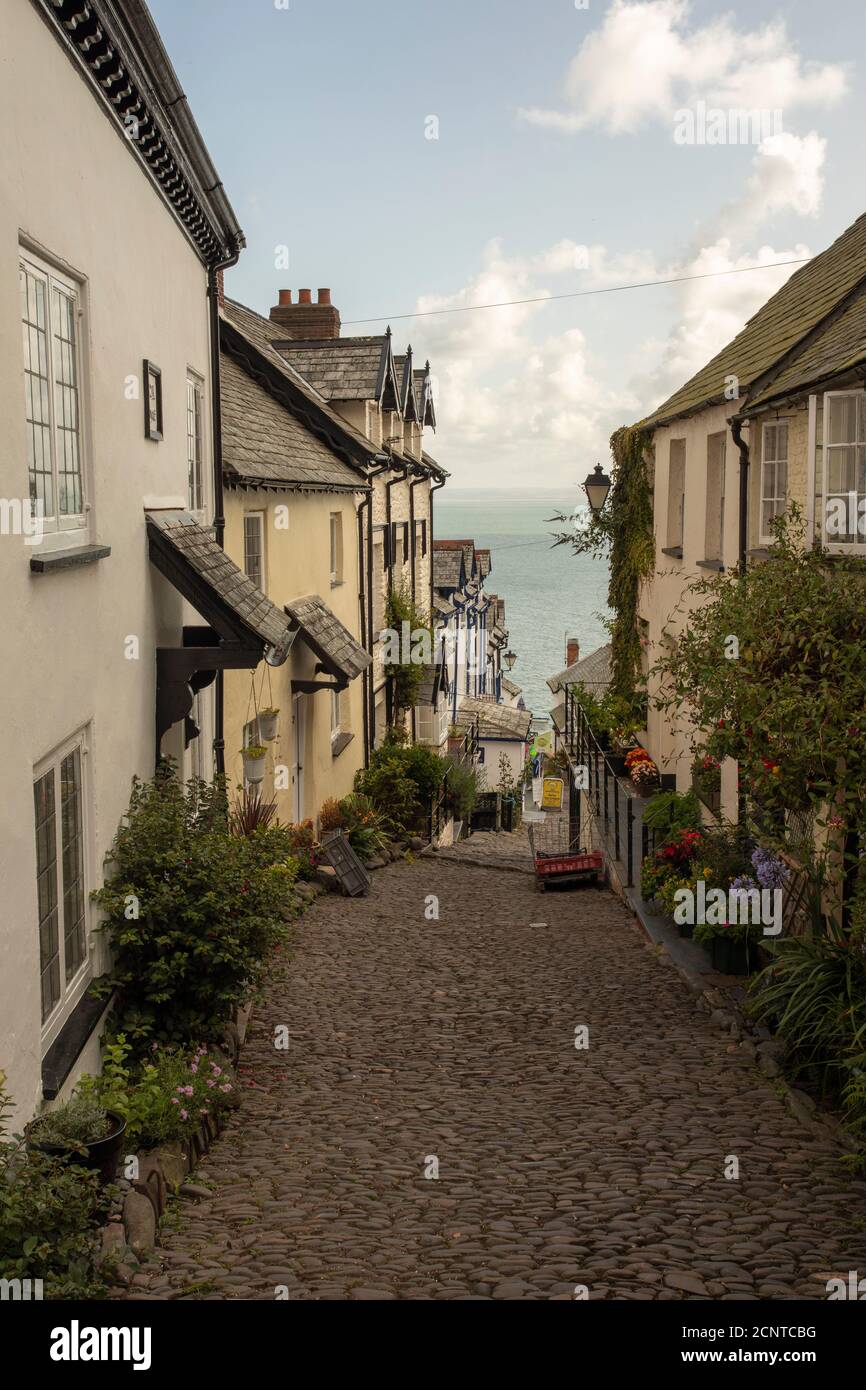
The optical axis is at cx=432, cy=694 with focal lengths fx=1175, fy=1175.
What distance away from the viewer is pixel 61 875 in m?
6.39

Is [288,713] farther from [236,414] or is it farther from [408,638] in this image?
[408,638]

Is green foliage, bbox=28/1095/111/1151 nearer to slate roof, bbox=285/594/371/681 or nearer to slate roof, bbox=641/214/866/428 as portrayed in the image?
slate roof, bbox=641/214/866/428

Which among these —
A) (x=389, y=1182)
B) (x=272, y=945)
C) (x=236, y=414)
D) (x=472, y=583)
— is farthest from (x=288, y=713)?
(x=472, y=583)

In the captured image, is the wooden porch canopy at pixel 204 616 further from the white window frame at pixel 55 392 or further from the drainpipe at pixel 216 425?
the drainpipe at pixel 216 425

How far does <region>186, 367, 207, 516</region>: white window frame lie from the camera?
10.8 metres

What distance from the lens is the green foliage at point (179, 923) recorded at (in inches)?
286

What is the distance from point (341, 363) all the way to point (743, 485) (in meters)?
12.4

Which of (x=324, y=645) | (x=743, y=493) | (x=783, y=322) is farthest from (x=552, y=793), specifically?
(x=743, y=493)

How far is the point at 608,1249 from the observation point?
18.1 ft

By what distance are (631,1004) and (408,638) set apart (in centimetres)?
1553

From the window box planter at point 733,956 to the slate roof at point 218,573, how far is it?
483 cm

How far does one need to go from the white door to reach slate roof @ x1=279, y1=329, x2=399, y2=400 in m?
7.85

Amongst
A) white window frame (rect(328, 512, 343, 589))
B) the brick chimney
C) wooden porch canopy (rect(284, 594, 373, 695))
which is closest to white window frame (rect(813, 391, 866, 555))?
wooden porch canopy (rect(284, 594, 373, 695))
